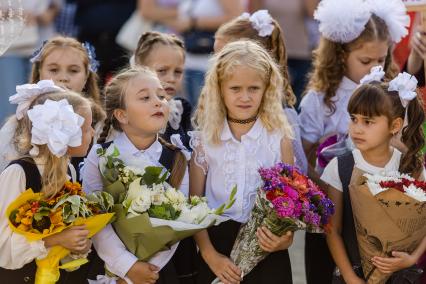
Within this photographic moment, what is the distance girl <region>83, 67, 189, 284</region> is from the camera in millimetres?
4617

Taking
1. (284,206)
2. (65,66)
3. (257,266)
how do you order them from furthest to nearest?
(65,66), (257,266), (284,206)

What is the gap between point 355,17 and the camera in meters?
5.34

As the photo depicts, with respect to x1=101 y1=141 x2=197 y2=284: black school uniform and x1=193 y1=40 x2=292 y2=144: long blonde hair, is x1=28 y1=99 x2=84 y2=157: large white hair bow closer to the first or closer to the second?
x1=101 y1=141 x2=197 y2=284: black school uniform

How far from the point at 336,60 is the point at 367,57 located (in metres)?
0.19

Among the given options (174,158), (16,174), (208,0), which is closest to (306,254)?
(174,158)

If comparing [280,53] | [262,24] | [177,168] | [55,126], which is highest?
[262,24]

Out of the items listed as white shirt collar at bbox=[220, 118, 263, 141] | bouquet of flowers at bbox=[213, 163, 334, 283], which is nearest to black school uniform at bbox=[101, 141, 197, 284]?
white shirt collar at bbox=[220, 118, 263, 141]

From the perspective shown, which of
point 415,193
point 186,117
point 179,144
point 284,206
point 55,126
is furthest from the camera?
point 186,117

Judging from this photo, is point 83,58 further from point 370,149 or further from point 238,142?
point 370,149

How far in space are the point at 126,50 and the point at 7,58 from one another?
43.3 inches

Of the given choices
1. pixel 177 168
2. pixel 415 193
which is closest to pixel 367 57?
pixel 415 193

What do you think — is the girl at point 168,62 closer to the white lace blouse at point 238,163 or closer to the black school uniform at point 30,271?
the white lace blouse at point 238,163

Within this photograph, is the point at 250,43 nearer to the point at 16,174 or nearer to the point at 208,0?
the point at 16,174

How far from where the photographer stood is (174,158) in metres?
4.76
